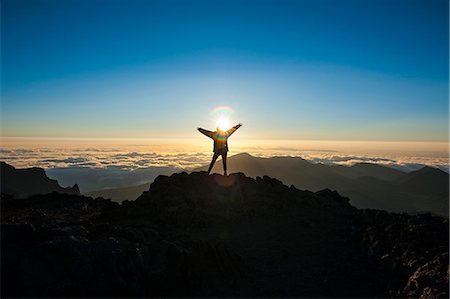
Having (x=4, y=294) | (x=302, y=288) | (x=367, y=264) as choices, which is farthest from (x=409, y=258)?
(x=4, y=294)

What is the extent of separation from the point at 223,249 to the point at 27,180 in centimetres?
8844

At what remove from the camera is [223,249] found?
11.4 m

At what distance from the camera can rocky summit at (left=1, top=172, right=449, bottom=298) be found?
8.01 meters

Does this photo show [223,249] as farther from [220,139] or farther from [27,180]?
[27,180]

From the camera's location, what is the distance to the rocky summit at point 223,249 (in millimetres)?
8008

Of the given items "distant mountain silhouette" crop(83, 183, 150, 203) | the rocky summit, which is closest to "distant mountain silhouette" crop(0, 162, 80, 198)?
"distant mountain silhouette" crop(83, 183, 150, 203)

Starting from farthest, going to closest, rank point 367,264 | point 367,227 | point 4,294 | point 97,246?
1. point 367,227
2. point 367,264
3. point 97,246
4. point 4,294

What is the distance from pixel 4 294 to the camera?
22.5 ft

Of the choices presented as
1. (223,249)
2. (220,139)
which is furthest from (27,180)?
(223,249)

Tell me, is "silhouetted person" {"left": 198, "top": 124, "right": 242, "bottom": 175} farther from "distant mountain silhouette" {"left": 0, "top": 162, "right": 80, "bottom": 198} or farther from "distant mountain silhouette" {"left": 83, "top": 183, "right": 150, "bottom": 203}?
"distant mountain silhouette" {"left": 83, "top": 183, "right": 150, "bottom": 203}

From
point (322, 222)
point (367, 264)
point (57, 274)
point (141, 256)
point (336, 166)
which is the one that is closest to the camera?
point (57, 274)

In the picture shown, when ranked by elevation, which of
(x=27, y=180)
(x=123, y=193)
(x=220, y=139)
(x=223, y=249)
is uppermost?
(x=220, y=139)

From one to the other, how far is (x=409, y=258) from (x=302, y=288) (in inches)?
157

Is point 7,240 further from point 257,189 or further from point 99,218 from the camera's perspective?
point 257,189
